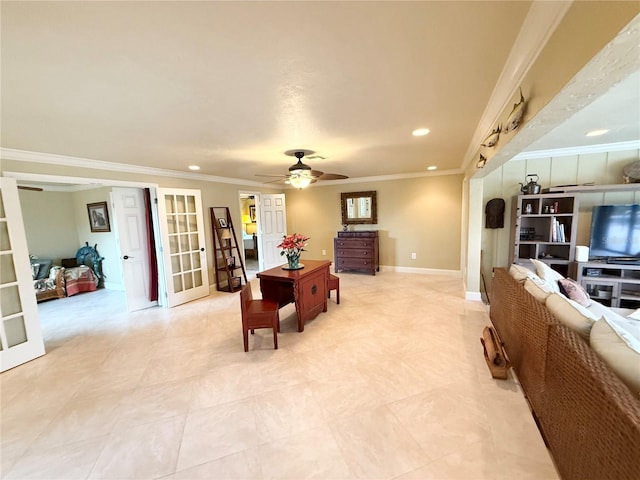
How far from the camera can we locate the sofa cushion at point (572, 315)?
1.52 meters

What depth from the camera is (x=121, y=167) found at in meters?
3.60

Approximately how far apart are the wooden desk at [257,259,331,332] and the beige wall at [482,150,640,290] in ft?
9.09

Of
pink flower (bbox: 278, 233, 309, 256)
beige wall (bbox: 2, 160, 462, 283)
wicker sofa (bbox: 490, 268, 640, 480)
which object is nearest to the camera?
wicker sofa (bbox: 490, 268, 640, 480)

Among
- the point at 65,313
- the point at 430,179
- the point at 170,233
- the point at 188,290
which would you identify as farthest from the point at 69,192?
the point at 430,179

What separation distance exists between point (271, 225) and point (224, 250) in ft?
4.69

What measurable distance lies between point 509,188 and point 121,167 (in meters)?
5.72

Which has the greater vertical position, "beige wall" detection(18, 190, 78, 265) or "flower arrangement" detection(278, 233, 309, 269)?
"beige wall" detection(18, 190, 78, 265)

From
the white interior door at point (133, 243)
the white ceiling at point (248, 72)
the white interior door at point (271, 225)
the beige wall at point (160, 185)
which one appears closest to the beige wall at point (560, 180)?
the white ceiling at point (248, 72)

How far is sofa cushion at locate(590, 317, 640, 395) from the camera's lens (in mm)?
1127

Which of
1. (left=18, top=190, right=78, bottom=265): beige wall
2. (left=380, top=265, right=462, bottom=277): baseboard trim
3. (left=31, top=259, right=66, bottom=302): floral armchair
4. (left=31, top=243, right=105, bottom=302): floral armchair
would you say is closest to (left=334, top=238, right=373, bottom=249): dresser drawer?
(left=380, top=265, right=462, bottom=277): baseboard trim

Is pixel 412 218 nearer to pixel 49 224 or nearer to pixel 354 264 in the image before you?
pixel 354 264

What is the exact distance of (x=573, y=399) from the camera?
49.9 inches

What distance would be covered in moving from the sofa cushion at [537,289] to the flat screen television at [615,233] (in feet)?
6.86

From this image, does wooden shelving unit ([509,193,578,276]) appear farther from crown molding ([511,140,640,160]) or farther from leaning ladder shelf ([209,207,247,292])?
leaning ladder shelf ([209,207,247,292])
